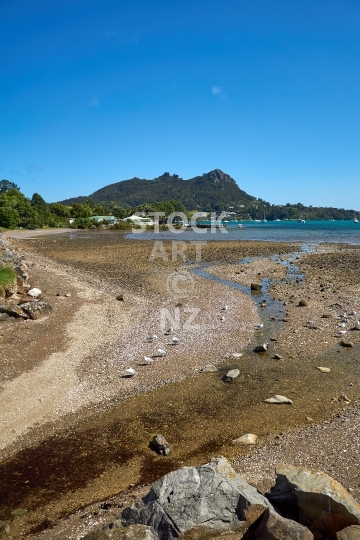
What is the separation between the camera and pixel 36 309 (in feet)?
58.7

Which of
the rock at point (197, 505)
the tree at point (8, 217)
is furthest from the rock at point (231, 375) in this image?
the tree at point (8, 217)

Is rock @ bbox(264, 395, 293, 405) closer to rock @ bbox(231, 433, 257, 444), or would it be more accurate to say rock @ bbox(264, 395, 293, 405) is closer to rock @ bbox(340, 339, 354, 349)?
rock @ bbox(231, 433, 257, 444)

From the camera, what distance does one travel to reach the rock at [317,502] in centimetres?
530

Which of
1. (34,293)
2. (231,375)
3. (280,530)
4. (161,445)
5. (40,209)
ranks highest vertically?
(40,209)

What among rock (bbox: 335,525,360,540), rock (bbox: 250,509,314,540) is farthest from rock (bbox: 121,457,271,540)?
rock (bbox: 335,525,360,540)

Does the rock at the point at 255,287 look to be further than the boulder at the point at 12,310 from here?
Yes

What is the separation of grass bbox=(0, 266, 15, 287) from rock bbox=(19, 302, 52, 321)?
6.92 feet

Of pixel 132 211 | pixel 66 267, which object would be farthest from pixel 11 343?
pixel 132 211

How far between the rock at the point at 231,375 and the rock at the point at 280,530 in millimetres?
A: 6777

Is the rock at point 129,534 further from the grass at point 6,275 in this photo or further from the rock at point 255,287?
the rock at point 255,287

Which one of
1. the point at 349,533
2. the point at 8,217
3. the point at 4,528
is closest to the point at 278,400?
the point at 349,533

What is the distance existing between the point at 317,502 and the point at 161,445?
3841mm

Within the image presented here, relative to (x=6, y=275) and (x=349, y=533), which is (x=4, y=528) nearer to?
(x=349, y=533)

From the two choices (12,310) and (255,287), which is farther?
(255,287)
